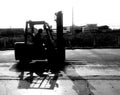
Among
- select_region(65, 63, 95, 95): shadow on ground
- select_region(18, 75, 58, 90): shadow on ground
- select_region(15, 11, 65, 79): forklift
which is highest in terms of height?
select_region(15, 11, 65, 79): forklift

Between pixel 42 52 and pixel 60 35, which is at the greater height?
pixel 60 35

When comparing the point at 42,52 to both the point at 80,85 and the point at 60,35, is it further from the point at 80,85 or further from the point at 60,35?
the point at 80,85

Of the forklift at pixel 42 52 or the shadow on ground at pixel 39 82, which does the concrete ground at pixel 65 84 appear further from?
the forklift at pixel 42 52

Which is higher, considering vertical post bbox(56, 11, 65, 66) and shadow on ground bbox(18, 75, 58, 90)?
vertical post bbox(56, 11, 65, 66)

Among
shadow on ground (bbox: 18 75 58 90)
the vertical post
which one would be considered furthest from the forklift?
shadow on ground (bbox: 18 75 58 90)

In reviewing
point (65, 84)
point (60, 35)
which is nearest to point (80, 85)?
point (65, 84)

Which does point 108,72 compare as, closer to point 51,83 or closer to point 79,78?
point 79,78

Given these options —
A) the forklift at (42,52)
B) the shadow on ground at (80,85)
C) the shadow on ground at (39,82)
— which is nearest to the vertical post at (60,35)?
the forklift at (42,52)

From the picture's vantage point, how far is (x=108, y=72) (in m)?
9.46

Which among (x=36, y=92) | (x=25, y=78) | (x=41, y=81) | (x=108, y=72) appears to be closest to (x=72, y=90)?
(x=36, y=92)

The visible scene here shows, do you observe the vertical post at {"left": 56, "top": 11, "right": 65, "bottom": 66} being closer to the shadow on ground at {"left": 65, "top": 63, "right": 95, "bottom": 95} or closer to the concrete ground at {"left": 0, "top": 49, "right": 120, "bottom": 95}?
the concrete ground at {"left": 0, "top": 49, "right": 120, "bottom": 95}

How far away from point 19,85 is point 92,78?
9.48ft

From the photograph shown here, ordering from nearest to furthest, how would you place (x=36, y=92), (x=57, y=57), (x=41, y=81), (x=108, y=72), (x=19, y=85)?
(x=36, y=92) < (x=19, y=85) < (x=41, y=81) < (x=108, y=72) < (x=57, y=57)

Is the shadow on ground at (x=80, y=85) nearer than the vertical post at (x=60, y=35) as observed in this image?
Yes
